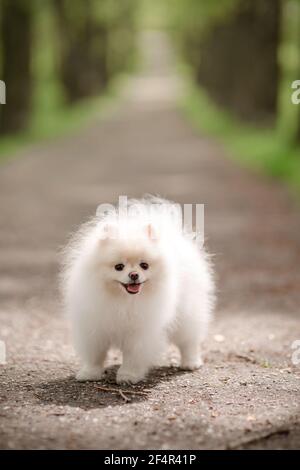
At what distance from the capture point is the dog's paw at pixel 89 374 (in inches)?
229

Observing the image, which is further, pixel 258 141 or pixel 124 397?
pixel 258 141

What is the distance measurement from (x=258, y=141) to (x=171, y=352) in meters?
16.3

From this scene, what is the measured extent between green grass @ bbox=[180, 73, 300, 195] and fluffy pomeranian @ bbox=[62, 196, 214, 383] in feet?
31.7

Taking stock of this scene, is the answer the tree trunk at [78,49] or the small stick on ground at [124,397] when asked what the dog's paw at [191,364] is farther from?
the tree trunk at [78,49]

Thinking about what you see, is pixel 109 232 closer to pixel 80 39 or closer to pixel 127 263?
pixel 127 263

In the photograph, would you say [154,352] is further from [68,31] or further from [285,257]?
[68,31]

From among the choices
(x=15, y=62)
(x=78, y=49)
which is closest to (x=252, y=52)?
(x=15, y=62)

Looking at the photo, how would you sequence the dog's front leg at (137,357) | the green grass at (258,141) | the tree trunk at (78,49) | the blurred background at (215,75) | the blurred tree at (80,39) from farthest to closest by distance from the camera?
the tree trunk at (78,49) → the blurred tree at (80,39) → the blurred background at (215,75) → the green grass at (258,141) → the dog's front leg at (137,357)

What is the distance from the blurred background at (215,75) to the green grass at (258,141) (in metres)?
0.05

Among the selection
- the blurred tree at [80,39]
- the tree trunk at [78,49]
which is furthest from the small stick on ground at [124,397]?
the tree trunk at [78,49]

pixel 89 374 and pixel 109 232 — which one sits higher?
pixel 109 232

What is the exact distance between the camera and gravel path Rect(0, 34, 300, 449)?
4.75 metres

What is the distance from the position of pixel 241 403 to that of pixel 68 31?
34.0m

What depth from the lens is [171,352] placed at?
6859 millimetres
